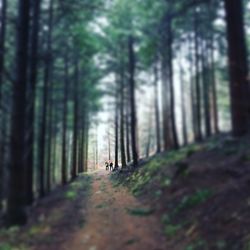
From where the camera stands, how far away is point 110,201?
1533 centimetres

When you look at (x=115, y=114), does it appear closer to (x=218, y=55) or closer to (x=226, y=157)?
(x=218, y=55)

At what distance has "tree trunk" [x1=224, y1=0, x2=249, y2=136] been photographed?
11727mm

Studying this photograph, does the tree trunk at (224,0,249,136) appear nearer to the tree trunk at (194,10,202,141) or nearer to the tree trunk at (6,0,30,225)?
the tree trunk at (194,10,202,141)

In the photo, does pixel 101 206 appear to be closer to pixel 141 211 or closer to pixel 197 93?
pixel 141 211

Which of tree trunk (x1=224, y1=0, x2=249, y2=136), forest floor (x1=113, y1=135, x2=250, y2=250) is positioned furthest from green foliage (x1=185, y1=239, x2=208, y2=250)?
tree trunk (x1=224, y1=0, x2=249, y2=136)

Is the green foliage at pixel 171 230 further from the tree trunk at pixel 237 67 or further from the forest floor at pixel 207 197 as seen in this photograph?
the tree trunk at pixel 237 67

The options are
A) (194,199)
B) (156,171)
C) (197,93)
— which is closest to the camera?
(194,199)

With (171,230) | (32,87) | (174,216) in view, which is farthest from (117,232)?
(32,87)

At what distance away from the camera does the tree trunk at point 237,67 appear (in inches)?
462

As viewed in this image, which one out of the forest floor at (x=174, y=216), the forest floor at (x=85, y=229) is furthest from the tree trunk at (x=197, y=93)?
the forest floor at (x=85, y=229)

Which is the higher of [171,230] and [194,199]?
[194,199]

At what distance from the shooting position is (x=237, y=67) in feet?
39.6

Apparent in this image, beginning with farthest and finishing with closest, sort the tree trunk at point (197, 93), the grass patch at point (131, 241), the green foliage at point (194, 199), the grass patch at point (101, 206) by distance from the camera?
the tree trunk at point (197, 93) → the grass patch at point (101, 206) → the green foliage at point (194, 199) → the grass patch at point (131, 241)

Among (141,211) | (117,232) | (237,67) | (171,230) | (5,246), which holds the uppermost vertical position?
(237,67)
